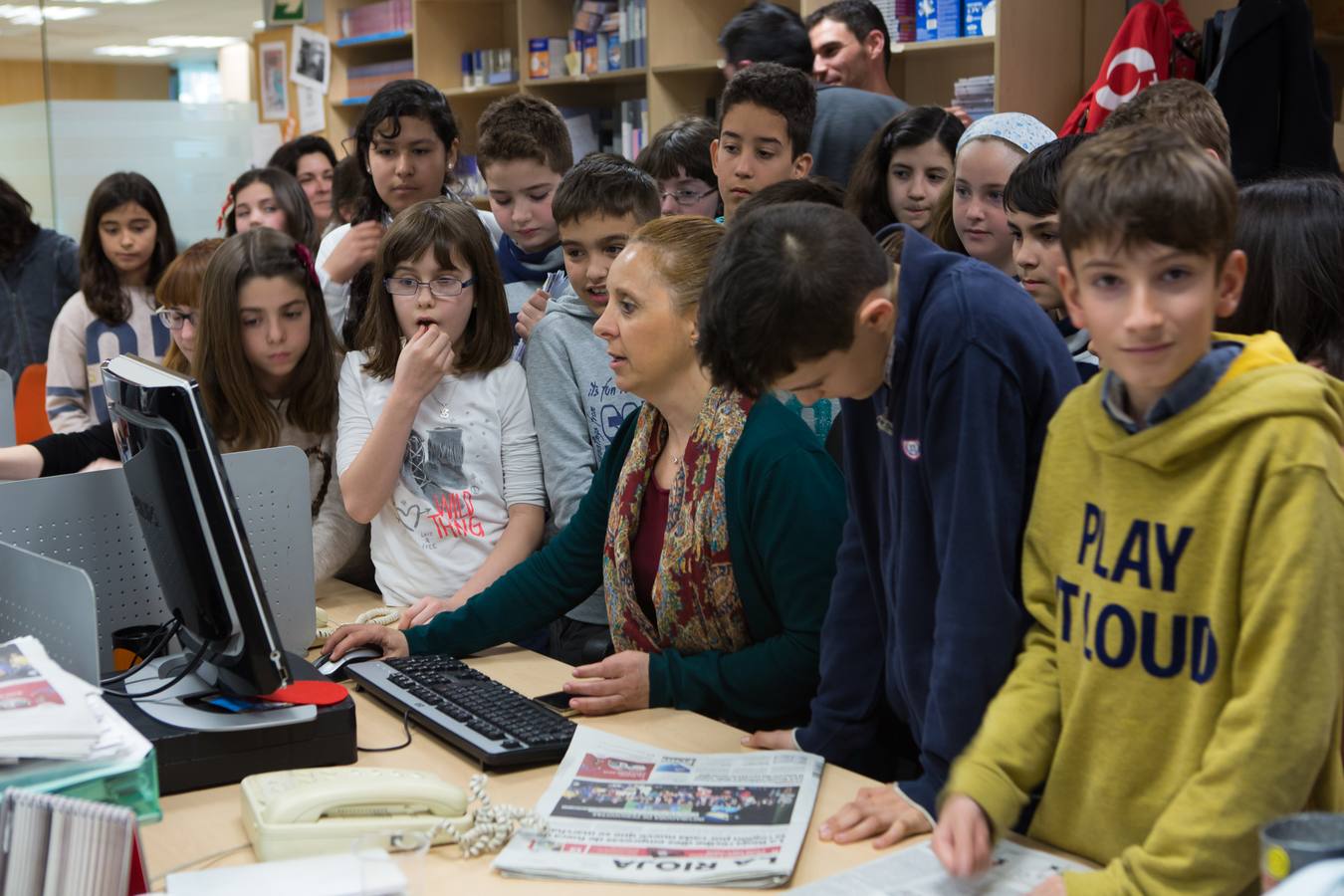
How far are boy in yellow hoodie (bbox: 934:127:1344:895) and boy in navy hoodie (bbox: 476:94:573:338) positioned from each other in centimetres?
192

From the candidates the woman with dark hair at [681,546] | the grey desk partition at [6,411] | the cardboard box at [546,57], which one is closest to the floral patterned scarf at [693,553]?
the woman with dark hair at [681,546]

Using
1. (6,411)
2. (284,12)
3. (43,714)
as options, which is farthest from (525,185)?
(284,12)

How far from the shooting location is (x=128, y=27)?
6.88 m

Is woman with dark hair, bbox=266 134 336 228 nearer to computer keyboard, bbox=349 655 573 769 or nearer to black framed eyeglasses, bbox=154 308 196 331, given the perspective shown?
black framed eyeglasses, bbox=154 308 196 331

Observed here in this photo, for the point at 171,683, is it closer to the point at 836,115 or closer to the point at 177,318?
the point at 177,318

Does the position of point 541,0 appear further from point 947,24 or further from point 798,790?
point 798,790

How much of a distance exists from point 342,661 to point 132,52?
18.8ft

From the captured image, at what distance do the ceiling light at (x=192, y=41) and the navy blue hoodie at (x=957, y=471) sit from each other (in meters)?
6.30

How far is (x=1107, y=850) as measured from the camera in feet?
4.40

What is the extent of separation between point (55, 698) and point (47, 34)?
637cm

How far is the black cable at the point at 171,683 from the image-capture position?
170 cm

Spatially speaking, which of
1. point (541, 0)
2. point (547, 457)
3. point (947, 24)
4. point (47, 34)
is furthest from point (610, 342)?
point (47, 34)

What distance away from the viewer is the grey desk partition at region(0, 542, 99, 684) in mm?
1528

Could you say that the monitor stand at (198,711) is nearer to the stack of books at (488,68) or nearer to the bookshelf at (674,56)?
the bookshelf at (674,56)
